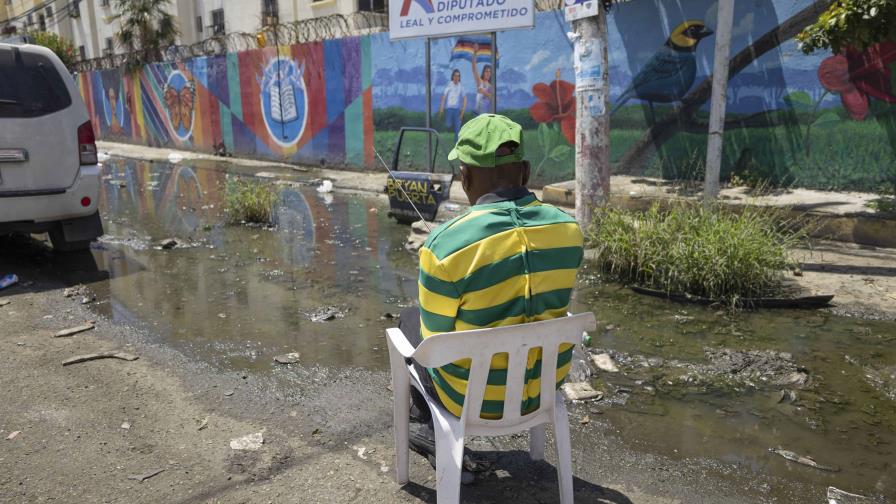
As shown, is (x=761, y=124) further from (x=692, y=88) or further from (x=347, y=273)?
(x=347, y=273)

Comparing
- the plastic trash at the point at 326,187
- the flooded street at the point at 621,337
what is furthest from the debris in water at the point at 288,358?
the plastic trash at the point at 326,187

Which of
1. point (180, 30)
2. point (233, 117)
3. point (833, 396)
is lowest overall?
point (833, 396)

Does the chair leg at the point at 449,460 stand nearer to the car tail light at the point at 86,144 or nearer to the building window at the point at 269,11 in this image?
the car tail light at the point at 86,144

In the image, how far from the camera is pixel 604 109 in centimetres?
652

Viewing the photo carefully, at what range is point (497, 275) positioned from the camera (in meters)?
2.03

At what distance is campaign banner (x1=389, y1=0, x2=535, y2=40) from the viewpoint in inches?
348

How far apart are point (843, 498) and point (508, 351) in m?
1.63

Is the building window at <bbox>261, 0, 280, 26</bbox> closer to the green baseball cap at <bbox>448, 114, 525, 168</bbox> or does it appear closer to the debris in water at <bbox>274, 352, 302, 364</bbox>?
the debris in water at <bbox>274, 352, 302, 364</bbox>

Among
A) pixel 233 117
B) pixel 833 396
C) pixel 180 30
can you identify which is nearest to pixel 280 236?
pixel 833 396

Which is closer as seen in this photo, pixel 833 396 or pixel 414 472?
pixel 414 472

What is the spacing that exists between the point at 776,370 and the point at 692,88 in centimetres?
616

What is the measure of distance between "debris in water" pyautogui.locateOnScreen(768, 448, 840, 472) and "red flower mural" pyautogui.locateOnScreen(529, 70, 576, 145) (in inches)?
305

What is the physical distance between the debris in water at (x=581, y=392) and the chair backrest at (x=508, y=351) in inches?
52.0

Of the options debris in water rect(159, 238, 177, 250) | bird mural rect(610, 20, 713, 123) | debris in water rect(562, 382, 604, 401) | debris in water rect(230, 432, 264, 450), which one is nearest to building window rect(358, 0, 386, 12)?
bird mural rect(610, 20, 713, 123)
